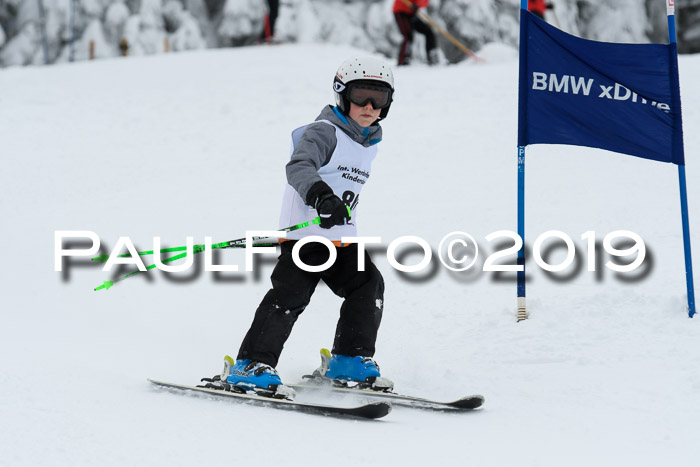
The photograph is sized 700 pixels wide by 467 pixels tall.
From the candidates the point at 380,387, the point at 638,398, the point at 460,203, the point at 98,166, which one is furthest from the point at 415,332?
the point at 98,166

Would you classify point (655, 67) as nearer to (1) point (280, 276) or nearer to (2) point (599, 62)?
(2) point (599, 62)

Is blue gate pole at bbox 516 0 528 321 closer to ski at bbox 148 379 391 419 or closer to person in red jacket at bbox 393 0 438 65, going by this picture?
ski at bbox 148 379 391 419

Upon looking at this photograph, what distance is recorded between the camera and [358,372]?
162 inches

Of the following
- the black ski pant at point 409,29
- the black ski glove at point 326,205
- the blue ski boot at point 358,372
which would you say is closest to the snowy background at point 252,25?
the black ski pant at point 409,29

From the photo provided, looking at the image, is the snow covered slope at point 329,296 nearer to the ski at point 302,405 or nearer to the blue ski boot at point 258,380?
the ski at point 302,405

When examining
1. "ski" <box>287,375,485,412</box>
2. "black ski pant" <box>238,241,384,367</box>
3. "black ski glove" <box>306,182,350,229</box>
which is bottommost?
"ski" <box>287,375,485,412</box>

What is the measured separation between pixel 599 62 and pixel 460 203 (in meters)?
2.87

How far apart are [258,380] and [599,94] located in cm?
261

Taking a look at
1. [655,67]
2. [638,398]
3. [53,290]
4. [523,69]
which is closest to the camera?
[638,398]

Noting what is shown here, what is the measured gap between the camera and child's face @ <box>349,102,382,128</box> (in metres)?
4.04

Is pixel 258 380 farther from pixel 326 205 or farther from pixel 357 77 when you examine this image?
pixel 357 77

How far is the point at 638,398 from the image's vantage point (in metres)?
3.68

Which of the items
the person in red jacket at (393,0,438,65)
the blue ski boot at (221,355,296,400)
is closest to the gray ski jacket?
the blue ski boot at (221,355,296,400)

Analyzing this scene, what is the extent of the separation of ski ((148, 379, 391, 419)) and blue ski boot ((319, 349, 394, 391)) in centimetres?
40
